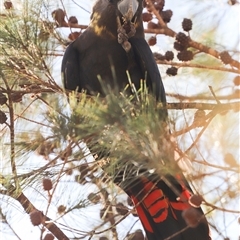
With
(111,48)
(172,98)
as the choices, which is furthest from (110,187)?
(111,48)

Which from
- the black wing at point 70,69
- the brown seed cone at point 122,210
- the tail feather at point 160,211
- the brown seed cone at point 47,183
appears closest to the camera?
the brown seed cone at point 47,183

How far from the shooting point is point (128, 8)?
233 cm

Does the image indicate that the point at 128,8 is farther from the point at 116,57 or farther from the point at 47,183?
the point at 47,183

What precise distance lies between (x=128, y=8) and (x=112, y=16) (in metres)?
0.16

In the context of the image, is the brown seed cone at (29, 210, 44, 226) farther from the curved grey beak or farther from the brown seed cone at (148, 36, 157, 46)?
the brown seed cone at (148, 36, 157, 46)

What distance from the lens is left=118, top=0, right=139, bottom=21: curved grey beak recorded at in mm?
2289

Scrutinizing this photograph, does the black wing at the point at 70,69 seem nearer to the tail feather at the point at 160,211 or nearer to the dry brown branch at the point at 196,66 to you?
the dry brown branch at the point at 196,66

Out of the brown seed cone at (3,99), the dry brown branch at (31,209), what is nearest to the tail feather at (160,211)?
the dry brown branch at (31,209)

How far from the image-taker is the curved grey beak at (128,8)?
229 cm

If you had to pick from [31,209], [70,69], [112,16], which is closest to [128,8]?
[112,16]

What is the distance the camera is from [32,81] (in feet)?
5.82

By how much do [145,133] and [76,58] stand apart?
1.27 meters

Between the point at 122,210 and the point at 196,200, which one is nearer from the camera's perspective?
the point at 196,200

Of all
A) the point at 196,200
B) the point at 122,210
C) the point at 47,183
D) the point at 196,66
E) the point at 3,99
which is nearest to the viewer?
the point at 196,200
